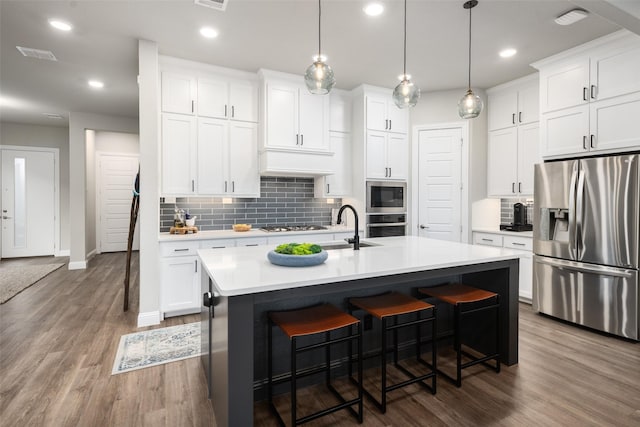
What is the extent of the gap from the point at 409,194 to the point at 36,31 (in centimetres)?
468

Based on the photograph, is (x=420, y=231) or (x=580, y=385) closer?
(x=580, y=385)

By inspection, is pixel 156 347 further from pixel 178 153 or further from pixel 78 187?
pixel 78 187

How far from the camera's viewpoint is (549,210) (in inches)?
143

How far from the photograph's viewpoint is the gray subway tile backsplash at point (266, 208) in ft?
14.4

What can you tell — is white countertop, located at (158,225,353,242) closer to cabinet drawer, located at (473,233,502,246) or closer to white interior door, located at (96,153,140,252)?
cabinet drawer, located at (473,233,502,246)

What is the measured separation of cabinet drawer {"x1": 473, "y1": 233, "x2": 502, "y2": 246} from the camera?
14.5 ft

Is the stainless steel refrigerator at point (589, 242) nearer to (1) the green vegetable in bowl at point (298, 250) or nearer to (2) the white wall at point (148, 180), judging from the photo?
(1) the green vegetable in bowl at point (298, 250)

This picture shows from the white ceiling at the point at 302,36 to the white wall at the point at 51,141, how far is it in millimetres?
3126

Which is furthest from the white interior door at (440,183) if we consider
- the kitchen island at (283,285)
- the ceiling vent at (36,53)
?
the ceiling vent at (36,53)

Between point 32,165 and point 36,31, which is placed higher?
point 36,31

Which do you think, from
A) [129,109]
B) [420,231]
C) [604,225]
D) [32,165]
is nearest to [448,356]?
[604,225]

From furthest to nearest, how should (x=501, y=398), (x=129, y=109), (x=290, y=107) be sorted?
(x=129, y=109)
(x=290, y=107)
(x=501, y=398)

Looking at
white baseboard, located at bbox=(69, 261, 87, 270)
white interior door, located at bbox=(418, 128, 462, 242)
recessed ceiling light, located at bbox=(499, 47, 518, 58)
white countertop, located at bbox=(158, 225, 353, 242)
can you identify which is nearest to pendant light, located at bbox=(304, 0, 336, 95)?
white countertop, located at bbox=(158, 225, 353, 242)

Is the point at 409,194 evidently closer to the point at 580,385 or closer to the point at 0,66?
the point at 580,385
